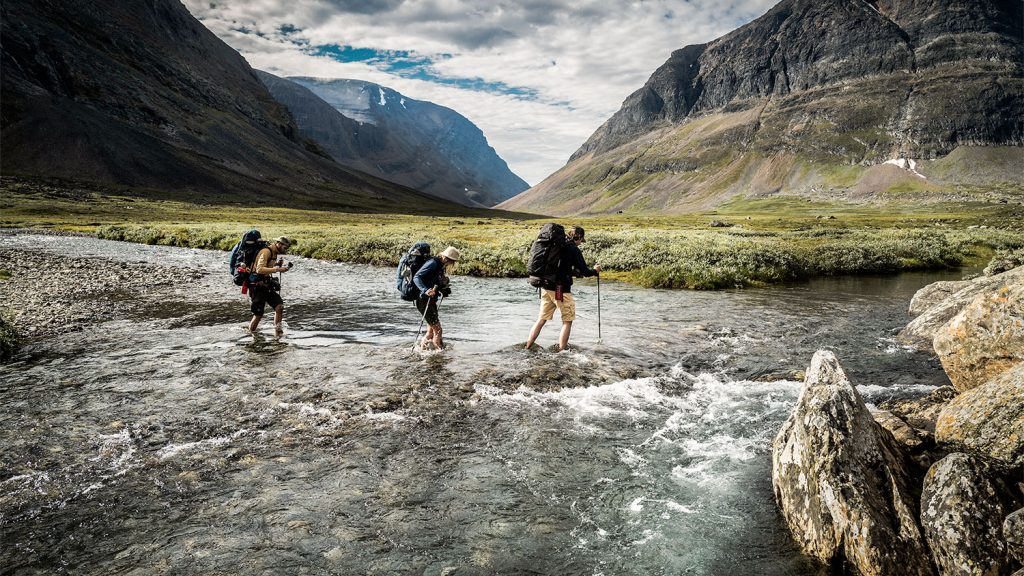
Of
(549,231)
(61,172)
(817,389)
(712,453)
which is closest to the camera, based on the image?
(817,389)

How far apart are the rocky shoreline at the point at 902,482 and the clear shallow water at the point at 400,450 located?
0.67 m

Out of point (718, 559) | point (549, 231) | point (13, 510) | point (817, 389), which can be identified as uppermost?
point (549, 231)

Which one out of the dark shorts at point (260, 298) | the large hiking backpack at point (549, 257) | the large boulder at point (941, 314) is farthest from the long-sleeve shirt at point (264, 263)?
the large boulder at point (941, 314)

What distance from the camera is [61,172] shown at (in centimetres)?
17962

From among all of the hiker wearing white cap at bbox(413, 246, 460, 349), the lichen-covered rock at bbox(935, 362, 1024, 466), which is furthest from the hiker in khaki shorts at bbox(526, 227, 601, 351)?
the lichen-covered rock at bbox(935, 362, 1024, 466)

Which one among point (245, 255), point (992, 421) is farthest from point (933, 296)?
point (245, 255)

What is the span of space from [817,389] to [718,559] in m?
A: 2.73

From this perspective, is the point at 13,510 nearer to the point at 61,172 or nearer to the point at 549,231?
the point at 549,231

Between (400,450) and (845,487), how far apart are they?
630 cm

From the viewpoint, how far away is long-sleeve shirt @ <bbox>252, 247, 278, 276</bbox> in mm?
16125

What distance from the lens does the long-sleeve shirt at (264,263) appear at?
16.1m

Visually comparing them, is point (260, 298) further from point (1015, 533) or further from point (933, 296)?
point (933, 296)

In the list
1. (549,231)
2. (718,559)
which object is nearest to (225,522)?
(718,559)

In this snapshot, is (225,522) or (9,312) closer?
(225,522)
